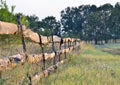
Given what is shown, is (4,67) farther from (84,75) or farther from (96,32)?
(96,32)

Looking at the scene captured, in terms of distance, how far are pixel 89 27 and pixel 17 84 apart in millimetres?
106106

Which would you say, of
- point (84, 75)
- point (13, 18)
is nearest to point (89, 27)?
point (13, 18)

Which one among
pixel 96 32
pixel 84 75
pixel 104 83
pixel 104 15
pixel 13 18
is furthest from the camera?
pixel 104 15

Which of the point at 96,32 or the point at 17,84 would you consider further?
the point at 96,32

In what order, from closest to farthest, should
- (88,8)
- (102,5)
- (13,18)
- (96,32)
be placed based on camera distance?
(13,18) → (96,32) → (102,5) → (88,8)

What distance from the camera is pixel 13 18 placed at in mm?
34375

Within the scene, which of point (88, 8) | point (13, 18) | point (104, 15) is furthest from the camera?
point (88, 8)

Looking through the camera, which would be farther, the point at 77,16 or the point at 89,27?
the point at 77,16

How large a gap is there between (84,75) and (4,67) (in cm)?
495

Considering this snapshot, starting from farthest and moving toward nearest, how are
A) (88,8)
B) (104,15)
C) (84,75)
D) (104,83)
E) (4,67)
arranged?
(88,8) < (104,15) < (84,75) < (104,83) < (4,67)

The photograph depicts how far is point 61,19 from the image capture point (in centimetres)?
13850

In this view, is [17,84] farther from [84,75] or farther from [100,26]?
[100,26]

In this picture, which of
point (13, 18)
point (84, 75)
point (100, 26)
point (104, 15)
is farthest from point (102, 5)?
point (84, 75)

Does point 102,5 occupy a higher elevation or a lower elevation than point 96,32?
higher
